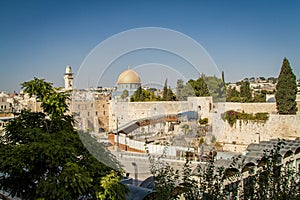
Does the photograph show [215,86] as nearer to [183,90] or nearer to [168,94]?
[168,94]

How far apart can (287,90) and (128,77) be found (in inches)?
542

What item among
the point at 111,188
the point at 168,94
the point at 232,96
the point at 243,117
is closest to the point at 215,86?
the point at 168,94

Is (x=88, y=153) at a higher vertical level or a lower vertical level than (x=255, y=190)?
higher

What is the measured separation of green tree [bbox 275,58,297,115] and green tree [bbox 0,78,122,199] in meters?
13.7

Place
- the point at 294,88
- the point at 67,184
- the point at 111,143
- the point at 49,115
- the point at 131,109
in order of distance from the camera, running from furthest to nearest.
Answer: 1. the point at 294,88
2. the point at 131,109
3. the point at 49,115
4. the point at 111,143
5. the point at 67,184

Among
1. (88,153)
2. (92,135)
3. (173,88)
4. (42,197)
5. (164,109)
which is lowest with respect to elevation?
(42,197)

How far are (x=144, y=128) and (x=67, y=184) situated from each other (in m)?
1.15

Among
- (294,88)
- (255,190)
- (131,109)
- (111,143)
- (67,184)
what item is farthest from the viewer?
(294,88)

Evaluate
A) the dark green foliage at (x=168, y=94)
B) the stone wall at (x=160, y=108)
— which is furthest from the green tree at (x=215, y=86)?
the dark green foliage at (x=168, y=94)

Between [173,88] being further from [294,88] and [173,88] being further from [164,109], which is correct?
[294,88]

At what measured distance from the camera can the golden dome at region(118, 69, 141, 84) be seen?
129 inches

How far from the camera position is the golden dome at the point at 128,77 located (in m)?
3.29

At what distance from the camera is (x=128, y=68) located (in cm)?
Answer: 323

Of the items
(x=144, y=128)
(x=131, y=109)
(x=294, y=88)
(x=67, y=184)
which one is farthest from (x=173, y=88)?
(x=294, y=88)
